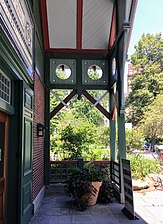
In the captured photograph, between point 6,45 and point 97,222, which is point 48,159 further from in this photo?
point 6,45

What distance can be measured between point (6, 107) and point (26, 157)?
→ 1093 millimetres

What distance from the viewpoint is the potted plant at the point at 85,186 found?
4.72m

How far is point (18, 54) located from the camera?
129 inches

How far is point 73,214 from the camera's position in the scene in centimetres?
443

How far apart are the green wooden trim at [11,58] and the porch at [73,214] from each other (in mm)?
2540

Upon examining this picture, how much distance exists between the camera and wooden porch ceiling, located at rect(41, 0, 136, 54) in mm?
5898

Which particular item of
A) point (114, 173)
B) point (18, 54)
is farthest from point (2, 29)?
point (114, 173)

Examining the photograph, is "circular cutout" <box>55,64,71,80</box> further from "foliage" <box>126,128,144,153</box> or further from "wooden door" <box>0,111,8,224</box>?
"foliage" <box>126,128,144,153</box>

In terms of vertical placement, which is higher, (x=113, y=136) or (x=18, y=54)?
(x=18, y=54)

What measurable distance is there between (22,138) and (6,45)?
151 centimetres

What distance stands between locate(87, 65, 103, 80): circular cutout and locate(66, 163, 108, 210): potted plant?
2.92 meters

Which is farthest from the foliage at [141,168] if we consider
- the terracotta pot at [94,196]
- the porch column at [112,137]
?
the terracotta pot at [94,196]

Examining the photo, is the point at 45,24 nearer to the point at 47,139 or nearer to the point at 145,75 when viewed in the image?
the point at 47,139

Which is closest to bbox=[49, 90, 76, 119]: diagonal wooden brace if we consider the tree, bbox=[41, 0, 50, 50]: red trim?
bbox=[41, 0, 50, 50]: red trim
